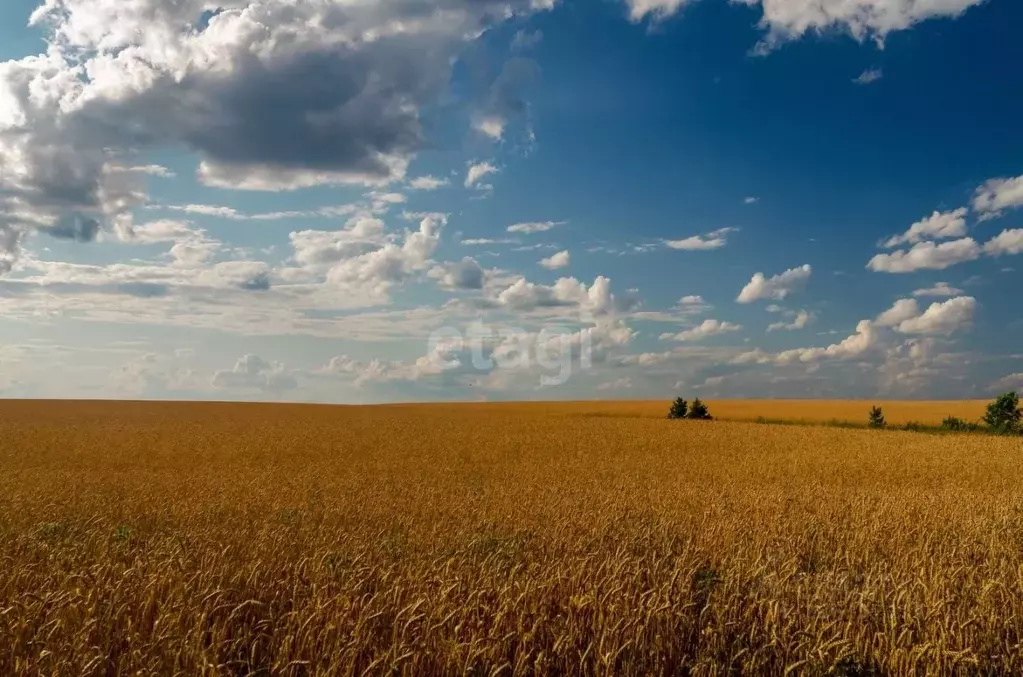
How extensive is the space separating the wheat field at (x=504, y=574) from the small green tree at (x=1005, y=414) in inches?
1016

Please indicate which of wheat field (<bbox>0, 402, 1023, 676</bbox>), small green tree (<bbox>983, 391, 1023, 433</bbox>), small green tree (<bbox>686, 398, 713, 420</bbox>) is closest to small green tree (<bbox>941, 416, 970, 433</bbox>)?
small green tree (<bbox>983, 391, 1023, 433</bbox>)

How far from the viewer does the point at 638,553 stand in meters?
9.51

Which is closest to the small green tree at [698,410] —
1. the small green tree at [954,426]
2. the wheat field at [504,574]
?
the small green tree at [954,426]

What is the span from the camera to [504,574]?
7.88 metres

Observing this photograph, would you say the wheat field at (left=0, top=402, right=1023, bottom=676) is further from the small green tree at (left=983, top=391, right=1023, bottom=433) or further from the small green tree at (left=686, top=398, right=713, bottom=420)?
the small green tree at (left=686, top=398, right=713, bottom=420)

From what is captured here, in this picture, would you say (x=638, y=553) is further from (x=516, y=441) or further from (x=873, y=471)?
(x=516, y=441)

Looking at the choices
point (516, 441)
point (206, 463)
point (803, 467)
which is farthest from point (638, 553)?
point (516, 441)

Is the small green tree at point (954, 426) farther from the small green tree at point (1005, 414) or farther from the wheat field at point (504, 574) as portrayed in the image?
the wheat field at point (504, 574)

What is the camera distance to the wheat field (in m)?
5.68

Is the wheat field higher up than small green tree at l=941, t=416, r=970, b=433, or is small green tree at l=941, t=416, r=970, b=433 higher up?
small green tree at l=941, t=416, r=970, b=433

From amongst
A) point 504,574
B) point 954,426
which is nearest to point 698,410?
point 954,426

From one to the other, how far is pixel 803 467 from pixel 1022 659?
1889cm

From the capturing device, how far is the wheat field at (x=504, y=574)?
568cm

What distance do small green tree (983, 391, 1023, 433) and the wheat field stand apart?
25808 mm
